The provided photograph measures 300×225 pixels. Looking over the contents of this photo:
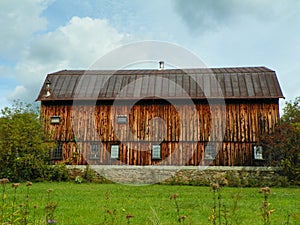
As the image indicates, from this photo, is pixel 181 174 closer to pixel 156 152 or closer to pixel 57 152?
pixel 156 152

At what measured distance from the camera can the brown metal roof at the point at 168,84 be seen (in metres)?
24.8

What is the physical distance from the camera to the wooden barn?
24.1 m

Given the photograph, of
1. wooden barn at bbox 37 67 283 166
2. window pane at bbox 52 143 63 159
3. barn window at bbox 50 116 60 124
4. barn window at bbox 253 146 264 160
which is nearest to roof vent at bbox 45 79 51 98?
wooden barn at bbox 37 67 283 166

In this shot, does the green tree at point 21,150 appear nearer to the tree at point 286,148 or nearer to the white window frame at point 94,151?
the white window frame at point 94,151

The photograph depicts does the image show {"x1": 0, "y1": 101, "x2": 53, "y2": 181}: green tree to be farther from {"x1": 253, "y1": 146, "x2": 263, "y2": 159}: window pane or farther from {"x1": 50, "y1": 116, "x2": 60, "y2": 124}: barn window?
{"x1": 253, "y1": 146, "x2": 263, "y2": 159}: window pane

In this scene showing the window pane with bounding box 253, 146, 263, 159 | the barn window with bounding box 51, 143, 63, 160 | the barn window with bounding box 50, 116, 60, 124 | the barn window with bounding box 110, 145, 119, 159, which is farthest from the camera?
the barn window with bounding box 50, 116, 60, 124

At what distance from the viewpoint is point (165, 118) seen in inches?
985

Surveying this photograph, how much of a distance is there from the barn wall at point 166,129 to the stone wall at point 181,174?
69cm

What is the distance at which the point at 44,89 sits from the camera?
2645 centimetres

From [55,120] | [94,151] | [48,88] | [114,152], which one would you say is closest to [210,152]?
[114,152]

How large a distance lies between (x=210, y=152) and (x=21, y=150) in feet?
40.1

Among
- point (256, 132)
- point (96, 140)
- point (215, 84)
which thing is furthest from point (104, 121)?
point (256, 132)

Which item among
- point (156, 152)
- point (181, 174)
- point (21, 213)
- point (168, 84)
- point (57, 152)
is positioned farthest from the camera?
point (168, 84)

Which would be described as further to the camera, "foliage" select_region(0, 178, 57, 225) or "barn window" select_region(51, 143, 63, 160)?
"barn window" select_region(51, 143, 63, 160)
